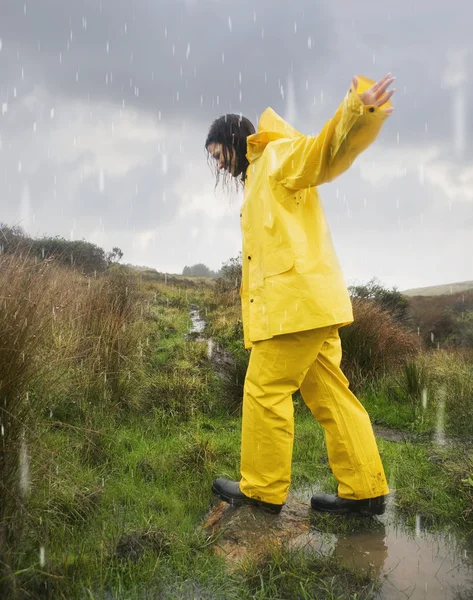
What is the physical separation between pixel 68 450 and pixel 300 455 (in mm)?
1542

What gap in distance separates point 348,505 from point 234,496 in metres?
0.56

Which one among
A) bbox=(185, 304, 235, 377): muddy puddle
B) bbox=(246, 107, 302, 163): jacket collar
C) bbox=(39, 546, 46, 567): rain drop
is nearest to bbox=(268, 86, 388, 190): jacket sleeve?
bbox=(246, 107, 302, 163): jacket collar

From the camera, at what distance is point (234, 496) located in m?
2.51

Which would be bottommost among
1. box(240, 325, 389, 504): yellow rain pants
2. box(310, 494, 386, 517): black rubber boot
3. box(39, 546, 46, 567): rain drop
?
box(310, 494, 386, 517): black rubber boot

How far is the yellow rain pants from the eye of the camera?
230 centimetres

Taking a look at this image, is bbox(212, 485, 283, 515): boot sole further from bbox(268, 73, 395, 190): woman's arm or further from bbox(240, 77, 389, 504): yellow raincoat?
bbox(268, 73, 395, 190): woman's arm

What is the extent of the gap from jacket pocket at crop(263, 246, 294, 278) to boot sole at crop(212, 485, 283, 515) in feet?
3.60

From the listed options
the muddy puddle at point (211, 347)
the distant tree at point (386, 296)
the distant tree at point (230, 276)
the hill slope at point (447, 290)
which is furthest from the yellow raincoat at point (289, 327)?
the hill slope at point (447, 290)

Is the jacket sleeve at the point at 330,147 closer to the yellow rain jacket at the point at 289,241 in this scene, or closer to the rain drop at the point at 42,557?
the yellow rain jacket at the point at 289,241

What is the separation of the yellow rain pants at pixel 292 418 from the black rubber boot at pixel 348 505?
0.04 meters

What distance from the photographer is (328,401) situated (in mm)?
2434

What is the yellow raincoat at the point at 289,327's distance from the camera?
88.4 inches

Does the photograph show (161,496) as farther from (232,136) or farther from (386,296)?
(386,296)

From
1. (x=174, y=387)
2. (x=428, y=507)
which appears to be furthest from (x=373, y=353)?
(x=428, y=507)
